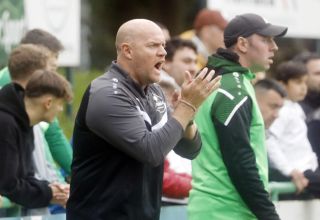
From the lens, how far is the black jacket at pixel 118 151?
15.4 feet

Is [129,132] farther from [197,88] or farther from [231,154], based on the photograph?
[231,154]

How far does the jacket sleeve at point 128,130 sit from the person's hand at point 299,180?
9.19 ft

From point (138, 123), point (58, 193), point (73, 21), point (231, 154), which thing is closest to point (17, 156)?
point (58, 193)

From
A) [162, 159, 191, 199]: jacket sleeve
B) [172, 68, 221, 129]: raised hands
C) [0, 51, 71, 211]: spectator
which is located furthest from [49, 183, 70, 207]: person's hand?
[172, 68, 221, 129]: raised hands

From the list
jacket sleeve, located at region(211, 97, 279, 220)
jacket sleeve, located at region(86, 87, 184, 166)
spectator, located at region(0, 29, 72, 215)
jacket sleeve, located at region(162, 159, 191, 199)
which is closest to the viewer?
jacket sleeve, located at region(86, 87, 184, 166)

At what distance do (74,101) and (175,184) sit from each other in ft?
24.4

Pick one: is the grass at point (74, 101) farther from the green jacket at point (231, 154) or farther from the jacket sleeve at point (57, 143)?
the green jacket at point (231, 154)

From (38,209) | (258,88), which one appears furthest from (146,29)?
(258,88)

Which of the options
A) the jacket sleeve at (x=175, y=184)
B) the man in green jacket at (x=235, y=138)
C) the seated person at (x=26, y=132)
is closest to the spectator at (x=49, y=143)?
the seated person at (x=26, y=132)

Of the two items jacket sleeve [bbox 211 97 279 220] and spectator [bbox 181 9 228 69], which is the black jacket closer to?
jacket sleeve [bbox 211 97 279 220]

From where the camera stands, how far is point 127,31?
4.95 meters

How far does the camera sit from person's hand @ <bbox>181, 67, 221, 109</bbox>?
15.5 ft

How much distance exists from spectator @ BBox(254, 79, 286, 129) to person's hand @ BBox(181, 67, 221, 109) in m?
3.08

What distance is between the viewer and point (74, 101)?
14.1 m
